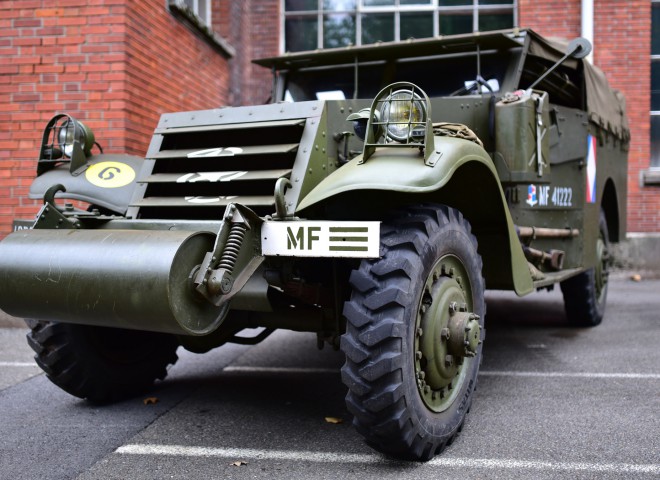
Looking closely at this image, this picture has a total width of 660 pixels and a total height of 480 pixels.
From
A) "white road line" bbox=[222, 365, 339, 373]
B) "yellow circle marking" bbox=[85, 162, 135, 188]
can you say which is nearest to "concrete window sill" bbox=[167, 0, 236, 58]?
"yellow circle marking" bbox=[85, 162, 135, 188]

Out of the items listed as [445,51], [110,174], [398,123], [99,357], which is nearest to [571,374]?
[445,51]

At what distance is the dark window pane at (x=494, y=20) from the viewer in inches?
419

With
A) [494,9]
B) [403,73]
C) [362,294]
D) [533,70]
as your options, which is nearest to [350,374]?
[362,294]

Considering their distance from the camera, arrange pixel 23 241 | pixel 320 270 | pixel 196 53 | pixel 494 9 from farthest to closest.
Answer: pixel 494 9, pixel 196 53, pixel 320 270, pixel 23 241

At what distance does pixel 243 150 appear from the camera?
3.49 meters

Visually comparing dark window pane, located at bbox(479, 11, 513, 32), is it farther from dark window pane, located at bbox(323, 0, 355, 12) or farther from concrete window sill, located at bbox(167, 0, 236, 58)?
concrete window sill, located at bbox(167, 0, 236, 58)

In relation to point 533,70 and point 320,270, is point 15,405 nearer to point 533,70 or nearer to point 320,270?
point 320,270

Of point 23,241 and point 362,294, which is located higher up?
point 23,241

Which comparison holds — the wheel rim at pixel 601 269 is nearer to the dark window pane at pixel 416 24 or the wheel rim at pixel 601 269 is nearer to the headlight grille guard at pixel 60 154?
the headlight grille guard at pixel 60 154

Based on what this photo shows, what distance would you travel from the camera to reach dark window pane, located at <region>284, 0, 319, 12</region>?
11.1 metres

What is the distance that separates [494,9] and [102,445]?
9227 millimetres

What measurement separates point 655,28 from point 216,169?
854 centimetres

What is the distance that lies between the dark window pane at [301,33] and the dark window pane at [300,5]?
0.12m

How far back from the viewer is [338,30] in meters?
11.0
